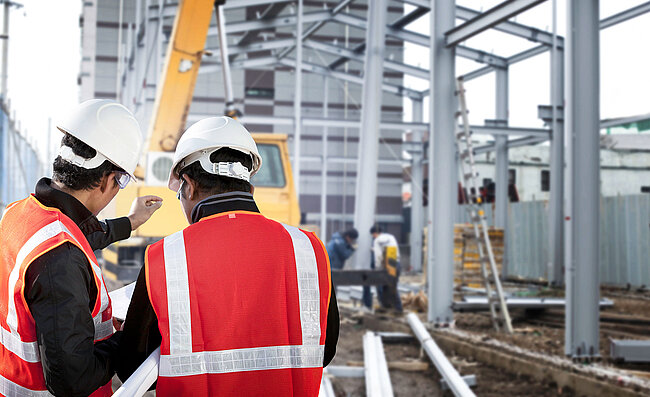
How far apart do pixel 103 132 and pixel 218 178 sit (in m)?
0.45

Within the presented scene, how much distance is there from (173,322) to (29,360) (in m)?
0.48

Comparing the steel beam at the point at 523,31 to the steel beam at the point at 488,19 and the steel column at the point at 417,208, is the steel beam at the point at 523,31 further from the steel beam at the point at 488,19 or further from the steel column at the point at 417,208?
the steel beam at the point at 488,19

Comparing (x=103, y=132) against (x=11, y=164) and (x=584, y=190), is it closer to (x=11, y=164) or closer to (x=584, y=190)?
(x=584, y=190)

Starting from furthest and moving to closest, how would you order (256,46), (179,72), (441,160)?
(256,46) < (179,72) < (441,160)

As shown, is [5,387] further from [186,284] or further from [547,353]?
[547,353]

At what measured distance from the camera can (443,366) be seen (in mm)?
6027

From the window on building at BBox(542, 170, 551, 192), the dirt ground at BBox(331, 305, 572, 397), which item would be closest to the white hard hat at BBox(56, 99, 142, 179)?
the dirt ground at BBox(331, 305, 572, 397)

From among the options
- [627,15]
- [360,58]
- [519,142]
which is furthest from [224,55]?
[360,58]

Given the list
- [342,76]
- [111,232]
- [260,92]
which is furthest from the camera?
[260,92]

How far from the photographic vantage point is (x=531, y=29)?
15.3 meters

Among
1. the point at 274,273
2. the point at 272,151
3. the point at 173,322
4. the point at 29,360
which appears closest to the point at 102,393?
the point at 29,360

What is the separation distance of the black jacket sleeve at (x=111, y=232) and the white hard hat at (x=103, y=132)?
0.47m

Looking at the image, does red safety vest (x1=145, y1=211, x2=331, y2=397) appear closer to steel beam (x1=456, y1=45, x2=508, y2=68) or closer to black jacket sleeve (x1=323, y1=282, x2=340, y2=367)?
black jacket sleeve (x1=323, y1=282, x2=340, y2=367)

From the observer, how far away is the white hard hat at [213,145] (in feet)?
6.51
